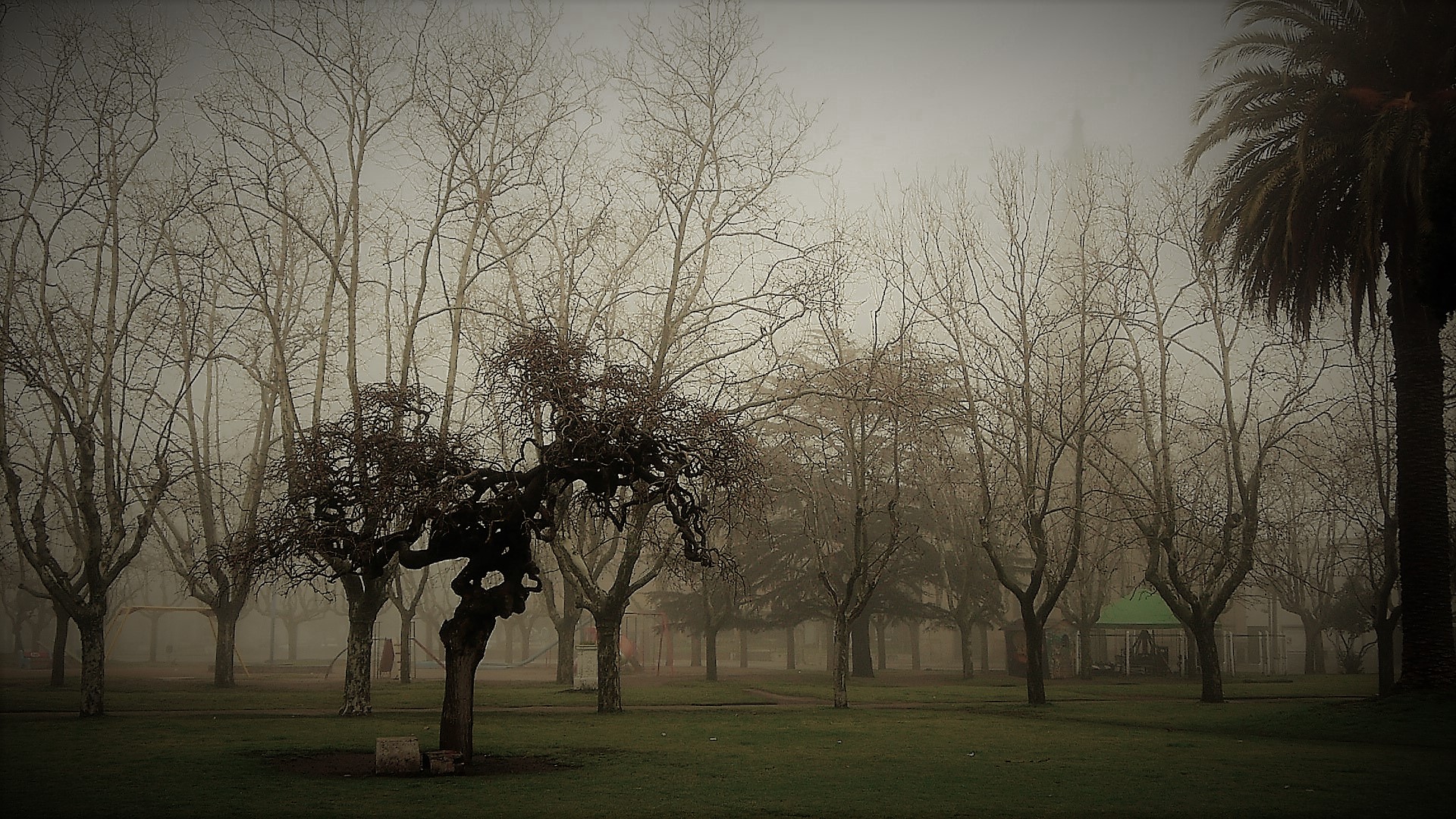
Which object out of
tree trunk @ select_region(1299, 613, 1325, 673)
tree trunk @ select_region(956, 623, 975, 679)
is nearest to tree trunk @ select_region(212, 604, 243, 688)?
tree trunk @ select_region(956, 623, 975, 679)

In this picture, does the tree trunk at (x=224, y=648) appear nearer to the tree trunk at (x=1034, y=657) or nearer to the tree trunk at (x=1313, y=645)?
the tree trunk at (x=1034, y=657)

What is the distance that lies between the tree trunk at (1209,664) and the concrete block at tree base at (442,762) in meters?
23.5

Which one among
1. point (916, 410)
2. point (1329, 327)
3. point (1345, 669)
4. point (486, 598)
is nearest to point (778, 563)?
point (916, 410)

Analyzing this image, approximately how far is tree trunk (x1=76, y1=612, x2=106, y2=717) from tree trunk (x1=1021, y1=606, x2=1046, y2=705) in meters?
22.9


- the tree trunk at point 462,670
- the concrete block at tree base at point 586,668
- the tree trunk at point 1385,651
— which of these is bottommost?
the concrete block at tree base at point 586,668

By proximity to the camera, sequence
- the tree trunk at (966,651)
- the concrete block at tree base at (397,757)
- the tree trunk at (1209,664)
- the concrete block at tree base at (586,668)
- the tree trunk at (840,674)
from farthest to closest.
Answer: the tree trunk at (966,651) → the concrete block at tree base at (586,668) → the tree trunk at (1209,664) → the tree trunk at (840,674) → the concrete block at tree base at (397,757)

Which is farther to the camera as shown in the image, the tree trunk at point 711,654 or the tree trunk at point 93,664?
the tree trunk at point 711,654

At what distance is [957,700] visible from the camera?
31875 millimetres

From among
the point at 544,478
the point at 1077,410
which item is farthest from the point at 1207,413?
the point at 544,478

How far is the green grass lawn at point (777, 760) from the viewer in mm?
12086

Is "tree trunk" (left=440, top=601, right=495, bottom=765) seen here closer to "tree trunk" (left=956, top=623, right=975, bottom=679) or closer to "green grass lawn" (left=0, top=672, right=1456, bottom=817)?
"green grass lawn" (left=0, top=672, right=1456, bottom=817)

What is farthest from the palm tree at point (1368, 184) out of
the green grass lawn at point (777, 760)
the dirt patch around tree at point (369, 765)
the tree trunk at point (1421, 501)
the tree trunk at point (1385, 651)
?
the dirt patch around tree at point (369, 765)

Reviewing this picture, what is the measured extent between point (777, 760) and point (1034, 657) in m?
15.3

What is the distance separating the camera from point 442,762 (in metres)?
14.5
